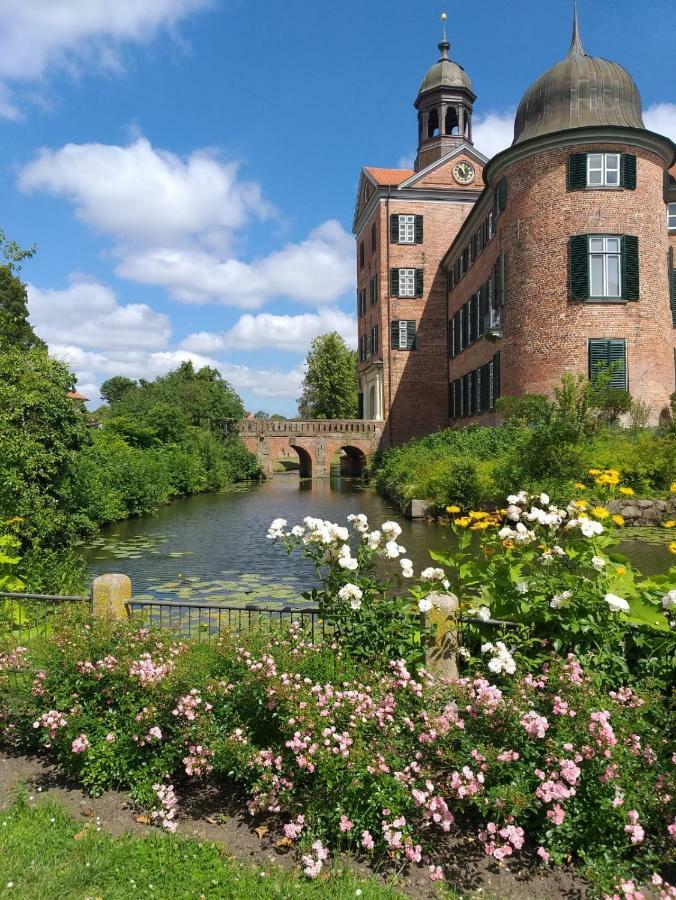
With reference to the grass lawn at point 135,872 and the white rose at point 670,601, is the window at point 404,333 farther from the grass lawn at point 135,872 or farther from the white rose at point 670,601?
the grass lawn at point 135,872

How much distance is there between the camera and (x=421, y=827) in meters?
3.70

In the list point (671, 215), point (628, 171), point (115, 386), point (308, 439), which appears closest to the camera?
point (628, 171)

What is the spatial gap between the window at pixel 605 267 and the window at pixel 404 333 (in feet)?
57.9

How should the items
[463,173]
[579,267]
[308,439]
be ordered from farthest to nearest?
[308,439] < [463,173] < [579,267]

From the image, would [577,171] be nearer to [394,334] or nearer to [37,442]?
[394,334]

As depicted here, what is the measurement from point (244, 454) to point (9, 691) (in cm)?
4027

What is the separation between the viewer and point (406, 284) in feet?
131

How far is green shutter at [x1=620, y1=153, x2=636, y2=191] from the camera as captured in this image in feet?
74.3

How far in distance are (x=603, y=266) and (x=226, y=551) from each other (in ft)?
53.7

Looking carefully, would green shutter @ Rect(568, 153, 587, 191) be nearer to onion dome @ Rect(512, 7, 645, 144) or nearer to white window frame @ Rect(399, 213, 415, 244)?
onion dome @ Rect(512, 7, 645, 144)

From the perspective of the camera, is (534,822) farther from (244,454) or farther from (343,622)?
(244,454)

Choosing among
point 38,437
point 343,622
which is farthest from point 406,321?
point 343,622

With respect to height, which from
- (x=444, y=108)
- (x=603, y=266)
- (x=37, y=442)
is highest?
(x=444, y=108)

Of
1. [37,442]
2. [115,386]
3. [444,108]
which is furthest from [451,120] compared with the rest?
[115,386]
